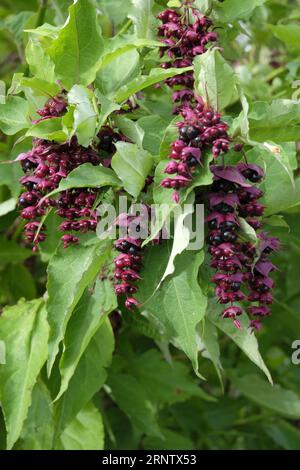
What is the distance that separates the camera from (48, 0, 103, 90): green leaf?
1191mm

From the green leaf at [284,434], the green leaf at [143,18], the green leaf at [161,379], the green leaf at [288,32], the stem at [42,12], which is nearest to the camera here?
the green leaf at [143,18]

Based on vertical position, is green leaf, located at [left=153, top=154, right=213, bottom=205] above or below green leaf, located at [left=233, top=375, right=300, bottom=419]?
above

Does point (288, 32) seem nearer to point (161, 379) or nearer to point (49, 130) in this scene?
point (49, 130)

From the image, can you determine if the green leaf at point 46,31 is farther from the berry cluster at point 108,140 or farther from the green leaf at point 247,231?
the green leaf at point 247,231

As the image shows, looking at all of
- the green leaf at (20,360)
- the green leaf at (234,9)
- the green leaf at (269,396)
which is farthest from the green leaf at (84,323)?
the green leaf at (269,396)

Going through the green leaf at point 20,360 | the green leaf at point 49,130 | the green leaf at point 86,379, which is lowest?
the green leaf at point 86,379

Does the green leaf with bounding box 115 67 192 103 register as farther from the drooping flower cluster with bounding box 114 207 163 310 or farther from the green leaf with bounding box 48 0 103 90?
the drooping flower cluster with bounding box 114 207 163 310

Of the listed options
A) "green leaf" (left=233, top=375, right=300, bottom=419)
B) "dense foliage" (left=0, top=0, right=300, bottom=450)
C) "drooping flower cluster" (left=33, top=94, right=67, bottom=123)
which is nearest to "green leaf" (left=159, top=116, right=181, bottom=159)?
"dense foliage" (left=0, top=0, right=300, bottom=450)

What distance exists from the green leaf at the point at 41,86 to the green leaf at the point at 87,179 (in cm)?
18

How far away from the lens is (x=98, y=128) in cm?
115

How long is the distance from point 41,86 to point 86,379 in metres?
0.65

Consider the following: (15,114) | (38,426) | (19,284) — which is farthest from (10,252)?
(15,114)

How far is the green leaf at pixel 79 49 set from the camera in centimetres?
119

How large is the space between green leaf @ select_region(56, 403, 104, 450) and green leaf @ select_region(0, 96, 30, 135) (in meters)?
0.81
